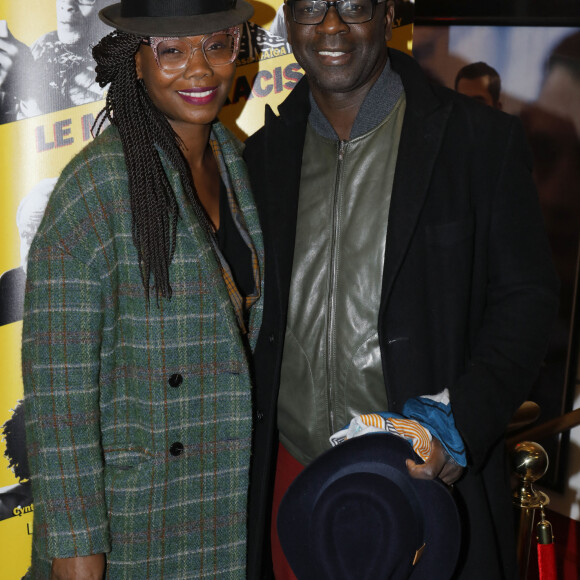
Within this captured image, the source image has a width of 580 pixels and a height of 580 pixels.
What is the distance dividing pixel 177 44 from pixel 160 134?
218 millimetres

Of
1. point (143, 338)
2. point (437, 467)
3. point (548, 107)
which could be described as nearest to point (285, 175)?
point (143, 338)

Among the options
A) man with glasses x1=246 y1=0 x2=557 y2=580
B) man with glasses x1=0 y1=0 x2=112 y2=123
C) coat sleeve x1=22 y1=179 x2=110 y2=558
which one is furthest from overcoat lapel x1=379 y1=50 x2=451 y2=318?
man with glasses x1=0 y1=0 x2=112 y2=123

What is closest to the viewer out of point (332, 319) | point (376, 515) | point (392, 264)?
point (376, 515)

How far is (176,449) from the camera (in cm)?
197

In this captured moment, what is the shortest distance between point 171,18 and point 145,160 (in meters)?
0.35

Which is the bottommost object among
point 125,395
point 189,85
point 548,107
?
point 125,395

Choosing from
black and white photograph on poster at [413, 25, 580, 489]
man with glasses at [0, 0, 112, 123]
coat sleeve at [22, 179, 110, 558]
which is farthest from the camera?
black and white photograph on poster at [413, 25, 580, 489]

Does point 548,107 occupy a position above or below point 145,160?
below

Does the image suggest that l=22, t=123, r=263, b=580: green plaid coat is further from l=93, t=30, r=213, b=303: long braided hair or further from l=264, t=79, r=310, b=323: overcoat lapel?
l=264, t=79, r=310, b=323: overcoat lapel

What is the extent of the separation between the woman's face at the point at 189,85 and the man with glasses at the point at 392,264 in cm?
24

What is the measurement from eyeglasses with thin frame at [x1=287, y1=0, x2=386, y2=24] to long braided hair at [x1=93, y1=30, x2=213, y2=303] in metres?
0.42

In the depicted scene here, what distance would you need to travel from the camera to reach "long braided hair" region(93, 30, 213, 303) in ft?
6.13

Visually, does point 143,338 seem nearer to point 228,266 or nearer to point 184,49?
point 228,266

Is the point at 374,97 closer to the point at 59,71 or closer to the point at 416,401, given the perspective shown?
the point at 416,401
